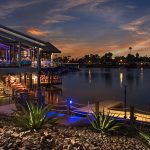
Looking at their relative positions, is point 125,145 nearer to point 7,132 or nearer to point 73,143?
point 73,143

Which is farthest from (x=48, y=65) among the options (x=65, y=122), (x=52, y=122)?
(x=52, y=122)

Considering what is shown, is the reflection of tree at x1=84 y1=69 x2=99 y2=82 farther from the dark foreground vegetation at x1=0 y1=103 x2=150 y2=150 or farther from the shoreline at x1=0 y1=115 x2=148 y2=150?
the shoreline at x1=0 y1=115 x2=148 y2=150

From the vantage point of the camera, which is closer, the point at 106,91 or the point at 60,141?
the point at 60,141

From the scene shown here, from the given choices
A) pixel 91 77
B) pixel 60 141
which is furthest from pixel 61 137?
pixel 91 77

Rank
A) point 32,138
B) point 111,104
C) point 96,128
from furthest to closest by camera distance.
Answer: point 111,104, point 96,128, point 32,138

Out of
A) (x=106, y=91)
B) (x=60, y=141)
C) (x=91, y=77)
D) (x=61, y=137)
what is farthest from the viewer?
(x=91, y=77)

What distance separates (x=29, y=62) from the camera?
34.7 meters

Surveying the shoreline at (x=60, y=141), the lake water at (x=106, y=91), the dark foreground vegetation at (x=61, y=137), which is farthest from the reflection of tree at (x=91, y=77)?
the shoreline at (x=60, y=141)

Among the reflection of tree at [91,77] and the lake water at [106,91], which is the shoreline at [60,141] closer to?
the lake water at [106,91]

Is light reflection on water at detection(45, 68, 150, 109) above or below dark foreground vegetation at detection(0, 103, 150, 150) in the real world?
below

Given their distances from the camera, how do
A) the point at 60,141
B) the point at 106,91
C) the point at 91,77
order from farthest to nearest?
the point at 91,77 → the point at 106,91 → the point at 60,141

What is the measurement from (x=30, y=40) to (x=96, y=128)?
17326 millimetres

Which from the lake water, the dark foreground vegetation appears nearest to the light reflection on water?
the lake water

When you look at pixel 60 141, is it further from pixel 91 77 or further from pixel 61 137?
pixel 91 77
